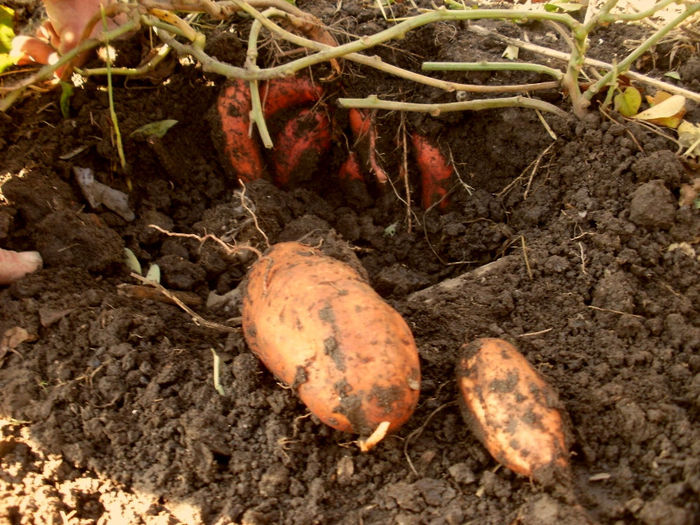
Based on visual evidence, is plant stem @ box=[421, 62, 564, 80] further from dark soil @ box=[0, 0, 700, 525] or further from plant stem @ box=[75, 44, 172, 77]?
plant stem @ box=[75, 44, 172, 77]

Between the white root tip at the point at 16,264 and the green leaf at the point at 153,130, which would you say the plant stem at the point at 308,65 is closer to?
the green leaf at the point at 153,130

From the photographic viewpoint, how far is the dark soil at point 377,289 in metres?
1.32

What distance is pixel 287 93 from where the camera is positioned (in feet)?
6.81

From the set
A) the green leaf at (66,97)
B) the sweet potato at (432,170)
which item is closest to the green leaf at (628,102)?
the sweet potato at (432,170)

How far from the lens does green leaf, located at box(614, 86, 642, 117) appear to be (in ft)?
5.94

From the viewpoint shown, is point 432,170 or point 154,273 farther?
point 432,170

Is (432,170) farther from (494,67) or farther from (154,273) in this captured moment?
(154,273)

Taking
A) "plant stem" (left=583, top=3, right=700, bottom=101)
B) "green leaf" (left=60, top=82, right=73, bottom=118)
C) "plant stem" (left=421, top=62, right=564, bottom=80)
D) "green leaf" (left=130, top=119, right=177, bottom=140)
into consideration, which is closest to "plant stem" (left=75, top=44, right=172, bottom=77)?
"green leaf" (left=60, top=82, right=73, bottom=118)

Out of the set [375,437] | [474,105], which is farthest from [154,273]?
[474,105]

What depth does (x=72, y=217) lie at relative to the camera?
1.78 metres

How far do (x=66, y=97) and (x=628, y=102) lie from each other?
1.76m

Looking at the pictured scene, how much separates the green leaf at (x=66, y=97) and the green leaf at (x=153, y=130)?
0.71ft

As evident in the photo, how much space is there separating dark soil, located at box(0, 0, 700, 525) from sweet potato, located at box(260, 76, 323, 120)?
72 mm

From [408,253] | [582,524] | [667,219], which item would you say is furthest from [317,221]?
[582,524]
